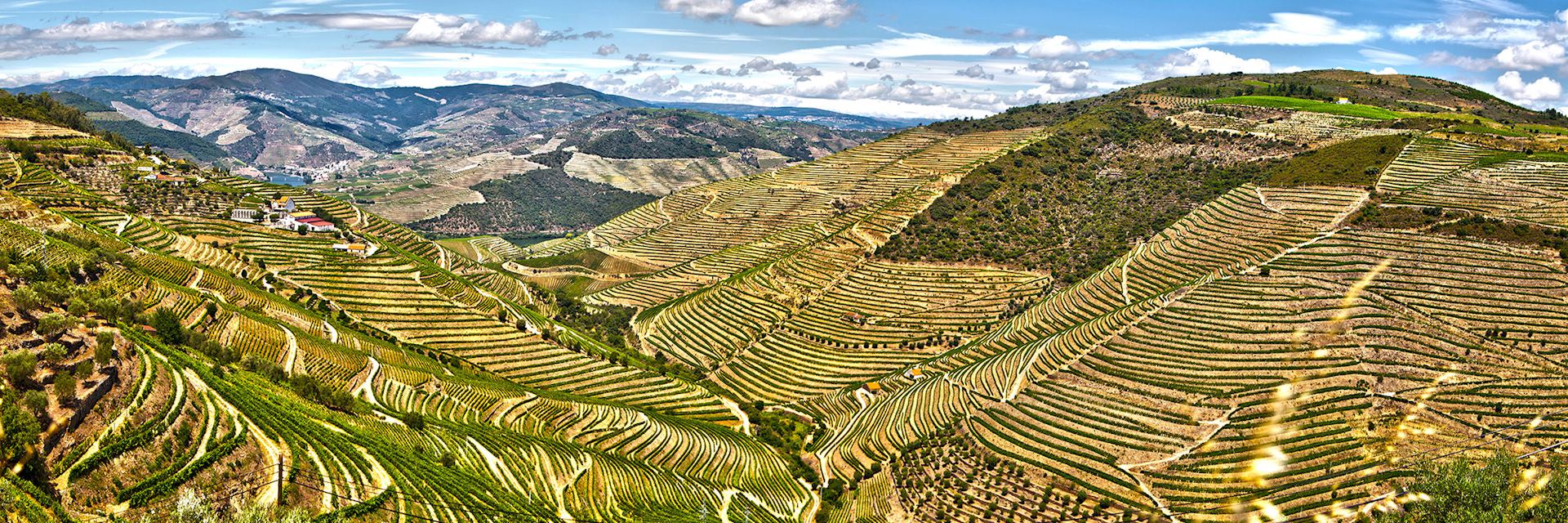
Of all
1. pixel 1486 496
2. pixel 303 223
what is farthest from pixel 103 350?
pixel 303 223

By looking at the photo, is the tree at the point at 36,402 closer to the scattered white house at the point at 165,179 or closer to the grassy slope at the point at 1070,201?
the scattered white house at the point at 165,179

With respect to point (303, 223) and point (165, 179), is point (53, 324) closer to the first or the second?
point (303, 223)

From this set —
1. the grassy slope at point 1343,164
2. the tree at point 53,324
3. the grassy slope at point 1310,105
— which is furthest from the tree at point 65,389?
the grassy slope at point 1310,105

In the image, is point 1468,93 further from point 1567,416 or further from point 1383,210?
point 1567,416

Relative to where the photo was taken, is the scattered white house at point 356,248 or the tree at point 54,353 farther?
the scattered white house at point 356,248

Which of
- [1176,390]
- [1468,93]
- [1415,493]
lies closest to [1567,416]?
[1415,493]
